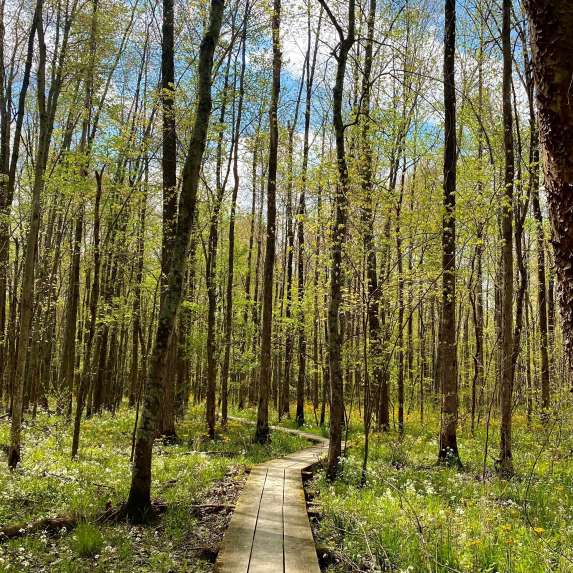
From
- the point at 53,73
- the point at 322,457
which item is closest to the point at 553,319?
the point at 322,457

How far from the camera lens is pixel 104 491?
788 cm

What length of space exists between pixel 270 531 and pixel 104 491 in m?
3.30

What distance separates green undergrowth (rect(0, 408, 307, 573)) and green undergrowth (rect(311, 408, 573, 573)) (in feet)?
6.03

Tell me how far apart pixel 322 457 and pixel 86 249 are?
906 centimetres

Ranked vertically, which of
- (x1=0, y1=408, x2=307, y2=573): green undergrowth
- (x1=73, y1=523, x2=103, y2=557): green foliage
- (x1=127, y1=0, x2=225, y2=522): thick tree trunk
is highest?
(x1=127, y1=0, x2=225, y2=522): thick tree trunk

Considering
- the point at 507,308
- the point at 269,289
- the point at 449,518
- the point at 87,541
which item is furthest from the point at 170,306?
the point at 269,289

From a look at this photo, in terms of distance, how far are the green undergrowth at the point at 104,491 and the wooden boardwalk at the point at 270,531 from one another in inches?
17.9

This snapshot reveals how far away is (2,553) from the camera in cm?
527

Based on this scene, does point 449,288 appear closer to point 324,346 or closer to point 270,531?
point 324,346

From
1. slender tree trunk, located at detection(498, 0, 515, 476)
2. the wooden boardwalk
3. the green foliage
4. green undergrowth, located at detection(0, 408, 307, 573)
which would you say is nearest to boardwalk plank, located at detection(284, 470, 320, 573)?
the wooden boardwalk

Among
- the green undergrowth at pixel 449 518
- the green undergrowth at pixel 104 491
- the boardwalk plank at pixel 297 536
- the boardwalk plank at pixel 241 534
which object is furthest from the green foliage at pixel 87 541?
the green undergrowth at pixel 449 518

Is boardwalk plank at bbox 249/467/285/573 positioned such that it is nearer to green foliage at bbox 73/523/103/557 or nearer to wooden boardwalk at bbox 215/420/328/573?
wooden boardwalk at bbox 215/420/328/573

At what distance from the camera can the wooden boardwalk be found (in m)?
4.97

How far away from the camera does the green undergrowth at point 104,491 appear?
5.35 meters
